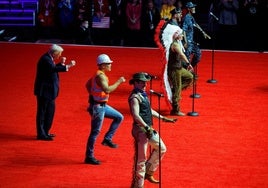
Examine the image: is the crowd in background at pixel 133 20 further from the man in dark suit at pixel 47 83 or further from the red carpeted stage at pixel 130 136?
the man in dark suit at pixel 47 83

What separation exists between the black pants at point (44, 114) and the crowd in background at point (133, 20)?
9.35m

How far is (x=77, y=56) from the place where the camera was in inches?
A: 845

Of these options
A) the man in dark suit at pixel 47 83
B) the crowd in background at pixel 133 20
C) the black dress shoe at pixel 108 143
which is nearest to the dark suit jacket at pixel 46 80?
the man in dark suit at pixel 47 83

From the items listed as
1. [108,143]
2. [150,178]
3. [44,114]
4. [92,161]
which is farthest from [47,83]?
[150,178]

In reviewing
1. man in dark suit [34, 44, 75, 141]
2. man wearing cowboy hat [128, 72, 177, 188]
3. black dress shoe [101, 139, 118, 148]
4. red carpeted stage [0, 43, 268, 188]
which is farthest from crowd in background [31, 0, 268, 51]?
man wearing cowboy hat [128, 72, 177, 188]

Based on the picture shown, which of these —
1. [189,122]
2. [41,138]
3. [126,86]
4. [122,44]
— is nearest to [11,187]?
[41,138]

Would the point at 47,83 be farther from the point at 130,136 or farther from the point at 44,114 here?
the point at 130,136

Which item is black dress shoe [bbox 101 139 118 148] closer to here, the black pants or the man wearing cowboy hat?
the black pants

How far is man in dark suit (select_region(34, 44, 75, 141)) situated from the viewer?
43.4 feet

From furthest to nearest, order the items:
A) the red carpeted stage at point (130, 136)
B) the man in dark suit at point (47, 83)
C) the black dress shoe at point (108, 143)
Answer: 1. the man in dark suit at point (47, 83)
2. the black dress shoe at point (108, 143)
3. the red carpeted stage at point (130, 136)

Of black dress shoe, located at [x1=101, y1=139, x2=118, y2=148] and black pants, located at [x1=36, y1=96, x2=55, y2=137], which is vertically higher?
black pants, located at [x1=36, y1=96, x2=55, y2=137]

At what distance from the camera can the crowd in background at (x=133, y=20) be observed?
73.9 ft

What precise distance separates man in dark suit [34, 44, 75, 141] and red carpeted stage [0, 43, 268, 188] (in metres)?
0.54

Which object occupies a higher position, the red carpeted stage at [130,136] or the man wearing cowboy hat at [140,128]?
the man wearing cowboy hat at [140,128]
